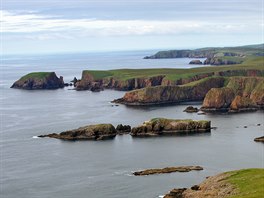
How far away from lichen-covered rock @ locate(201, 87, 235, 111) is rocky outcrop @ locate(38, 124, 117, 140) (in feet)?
170

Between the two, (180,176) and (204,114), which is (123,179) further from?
(204,114)

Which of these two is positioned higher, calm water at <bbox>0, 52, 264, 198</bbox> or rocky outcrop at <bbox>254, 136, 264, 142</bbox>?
rocky outcrop at <bbox>254, 136, 264, 142</bbox>

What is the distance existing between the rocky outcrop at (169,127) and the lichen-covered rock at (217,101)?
38.5 m

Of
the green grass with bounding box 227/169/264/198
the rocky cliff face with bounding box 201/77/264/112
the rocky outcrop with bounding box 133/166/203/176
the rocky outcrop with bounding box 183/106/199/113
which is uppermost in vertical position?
the rocky cliff face with bounding box 201/77/264/112

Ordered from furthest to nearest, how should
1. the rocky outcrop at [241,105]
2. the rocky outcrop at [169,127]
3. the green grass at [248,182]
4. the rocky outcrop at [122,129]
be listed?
1. the rocky outcrop at [241,105]
2. the rocky outcrop at [122,129]
3. the rocky outcrop at [169,127]
4. the green grass at [248,182]

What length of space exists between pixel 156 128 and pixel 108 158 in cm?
2952

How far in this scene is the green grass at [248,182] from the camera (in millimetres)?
73250

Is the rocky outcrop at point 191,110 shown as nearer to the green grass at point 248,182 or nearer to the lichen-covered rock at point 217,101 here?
the lichen-covered rock at point 217,101

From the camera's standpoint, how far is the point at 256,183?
78500 mm

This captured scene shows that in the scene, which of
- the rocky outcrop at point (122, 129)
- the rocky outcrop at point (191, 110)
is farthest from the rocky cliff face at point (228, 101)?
the rocky outcrop at point (122, 129)

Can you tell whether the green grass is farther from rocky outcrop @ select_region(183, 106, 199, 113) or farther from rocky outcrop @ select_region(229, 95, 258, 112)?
rocky outcrop @ select_region(229, 95, 258, 112)

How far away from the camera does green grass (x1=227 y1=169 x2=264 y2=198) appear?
2884 inches

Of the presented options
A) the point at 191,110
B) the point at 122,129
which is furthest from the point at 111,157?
the point at 191,110

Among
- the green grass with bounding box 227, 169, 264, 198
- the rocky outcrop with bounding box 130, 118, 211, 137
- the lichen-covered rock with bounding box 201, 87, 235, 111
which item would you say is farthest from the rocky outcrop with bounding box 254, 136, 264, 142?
the lichen-covered rock with bounding box 201, 87, 235, 111
